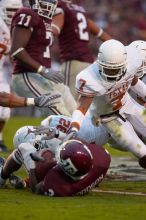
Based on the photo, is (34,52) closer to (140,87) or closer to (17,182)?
(140,87)

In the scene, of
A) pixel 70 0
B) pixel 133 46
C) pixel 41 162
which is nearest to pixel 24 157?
pixel 41 162

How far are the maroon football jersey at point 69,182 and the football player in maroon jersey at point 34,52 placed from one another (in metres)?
2.31

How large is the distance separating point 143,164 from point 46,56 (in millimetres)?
2395

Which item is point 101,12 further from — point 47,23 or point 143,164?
point 143,164

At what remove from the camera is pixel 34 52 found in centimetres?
884

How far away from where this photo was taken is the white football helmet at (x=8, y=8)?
376 inches

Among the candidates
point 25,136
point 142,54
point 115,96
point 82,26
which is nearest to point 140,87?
point 142,54

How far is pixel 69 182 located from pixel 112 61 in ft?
3.60

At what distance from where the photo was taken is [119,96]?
7.00 meters

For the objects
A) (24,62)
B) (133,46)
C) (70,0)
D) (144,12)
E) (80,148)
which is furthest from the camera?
(144,12)

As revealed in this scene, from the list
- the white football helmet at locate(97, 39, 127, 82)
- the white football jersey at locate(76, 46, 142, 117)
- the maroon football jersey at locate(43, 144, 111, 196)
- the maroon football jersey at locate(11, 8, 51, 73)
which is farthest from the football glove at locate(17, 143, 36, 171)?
the maroon football jersey at locate(11, 8, 51, 73)

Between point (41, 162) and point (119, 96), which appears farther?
point (119, 96)

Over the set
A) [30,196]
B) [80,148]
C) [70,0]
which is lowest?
[70,0]

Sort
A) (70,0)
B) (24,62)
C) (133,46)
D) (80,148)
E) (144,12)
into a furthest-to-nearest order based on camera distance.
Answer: (144,12)
(70,0)
(24,62)
(133,46)
(80,148)
